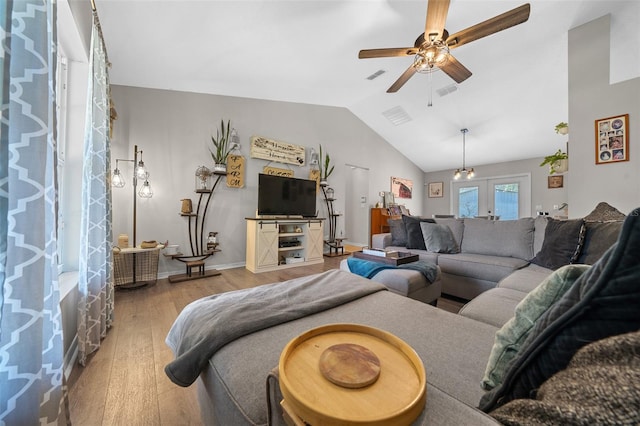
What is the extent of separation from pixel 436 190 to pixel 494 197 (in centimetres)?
151

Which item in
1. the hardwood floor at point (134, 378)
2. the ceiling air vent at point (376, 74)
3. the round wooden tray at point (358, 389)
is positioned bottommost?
the hardwood floor at point (134, 378)

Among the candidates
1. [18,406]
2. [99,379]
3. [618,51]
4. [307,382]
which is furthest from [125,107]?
[618,51]

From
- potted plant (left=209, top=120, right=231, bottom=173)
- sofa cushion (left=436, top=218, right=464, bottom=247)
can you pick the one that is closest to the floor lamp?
potted plant (left=209, top=120, right=231, bottom=173)

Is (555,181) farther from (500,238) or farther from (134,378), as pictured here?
(134,378)

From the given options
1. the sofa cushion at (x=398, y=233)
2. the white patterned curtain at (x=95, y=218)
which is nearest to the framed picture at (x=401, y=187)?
the sofa cushion at (x=398, y=233)

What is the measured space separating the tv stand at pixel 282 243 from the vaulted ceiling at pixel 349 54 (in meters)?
2.21

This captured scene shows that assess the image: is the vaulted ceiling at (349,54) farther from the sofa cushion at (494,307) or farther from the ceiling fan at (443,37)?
the sofa cushion at (494,307)

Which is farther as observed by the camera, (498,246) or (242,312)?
(498,246)

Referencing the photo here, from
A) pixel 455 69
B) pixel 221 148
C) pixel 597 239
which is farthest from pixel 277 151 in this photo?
pixel 597 239

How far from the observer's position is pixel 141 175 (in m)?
3.10

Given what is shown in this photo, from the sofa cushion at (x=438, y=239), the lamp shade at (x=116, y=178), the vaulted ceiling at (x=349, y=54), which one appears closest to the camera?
the vaulted ceiling at (x=349, y=54)

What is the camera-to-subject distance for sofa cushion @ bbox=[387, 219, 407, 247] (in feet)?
11.0

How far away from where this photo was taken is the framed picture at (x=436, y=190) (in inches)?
287

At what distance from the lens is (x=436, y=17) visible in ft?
6.40
